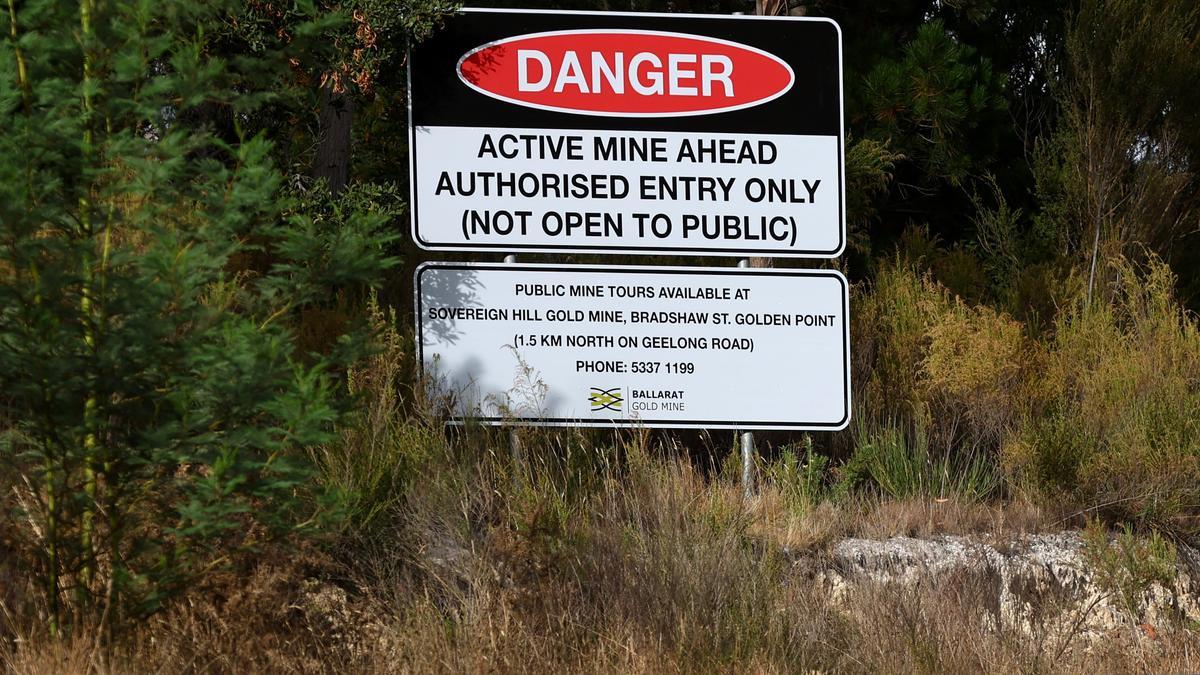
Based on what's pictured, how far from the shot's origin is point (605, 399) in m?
7.86

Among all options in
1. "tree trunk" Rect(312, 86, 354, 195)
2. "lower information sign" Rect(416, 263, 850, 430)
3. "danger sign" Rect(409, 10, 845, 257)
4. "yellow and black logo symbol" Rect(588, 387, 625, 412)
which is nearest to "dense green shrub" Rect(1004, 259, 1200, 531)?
"lower information sign" Rect(416, 263, 850, 430)

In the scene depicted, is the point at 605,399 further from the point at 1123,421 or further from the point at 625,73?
the point at 1123,421

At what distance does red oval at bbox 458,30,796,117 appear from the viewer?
8.08 meters

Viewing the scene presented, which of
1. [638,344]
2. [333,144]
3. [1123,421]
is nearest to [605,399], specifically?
[638,344]

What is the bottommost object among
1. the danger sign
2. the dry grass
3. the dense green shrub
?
the dry grass

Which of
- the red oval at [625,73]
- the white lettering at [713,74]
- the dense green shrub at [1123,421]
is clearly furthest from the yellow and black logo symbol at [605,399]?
the dense green shrub at [1123,421]

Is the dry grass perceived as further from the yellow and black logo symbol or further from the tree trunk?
the tree trunk

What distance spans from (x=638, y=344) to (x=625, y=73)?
152cm

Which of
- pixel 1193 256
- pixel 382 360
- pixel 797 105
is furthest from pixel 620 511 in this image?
pixel 1193 256

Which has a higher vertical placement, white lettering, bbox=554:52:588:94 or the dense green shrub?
white lettering, bbox=554:52:588:94

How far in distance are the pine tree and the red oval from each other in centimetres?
278

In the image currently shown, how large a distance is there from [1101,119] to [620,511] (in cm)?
700

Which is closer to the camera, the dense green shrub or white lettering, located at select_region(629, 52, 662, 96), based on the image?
the dense green shrub

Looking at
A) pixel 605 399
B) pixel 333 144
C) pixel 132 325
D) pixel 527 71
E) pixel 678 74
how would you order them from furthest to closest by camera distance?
1. pixel 333 144
2. pixel 678 74
3. pixel 527 71
4. pixel 605 399
5. pixel 132 325
